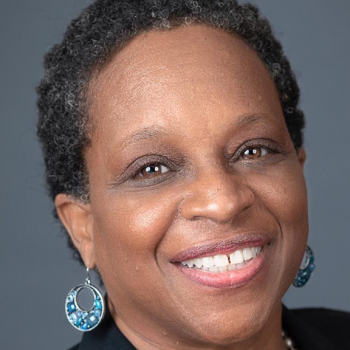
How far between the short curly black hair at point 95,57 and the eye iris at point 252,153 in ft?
0.91

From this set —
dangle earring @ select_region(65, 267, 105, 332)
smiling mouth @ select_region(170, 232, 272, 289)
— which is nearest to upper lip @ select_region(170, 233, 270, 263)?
smiling mouth @ select_region(170, 232, 272, 289)

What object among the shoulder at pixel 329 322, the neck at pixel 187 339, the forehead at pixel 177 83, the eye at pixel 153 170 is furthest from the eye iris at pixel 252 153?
Result: the shoulder at pixel 329 322

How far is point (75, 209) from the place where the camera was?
304 centimetres

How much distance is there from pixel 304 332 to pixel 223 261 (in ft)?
2.26

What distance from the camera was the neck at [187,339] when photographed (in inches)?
110

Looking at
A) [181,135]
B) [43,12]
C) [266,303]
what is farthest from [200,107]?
[43,12]

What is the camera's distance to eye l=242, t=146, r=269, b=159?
Answer: 275 centimetres

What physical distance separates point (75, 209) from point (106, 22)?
1.84 ft

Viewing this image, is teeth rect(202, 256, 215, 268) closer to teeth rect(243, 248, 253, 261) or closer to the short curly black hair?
teeth rect(243, 248, 253, 261)

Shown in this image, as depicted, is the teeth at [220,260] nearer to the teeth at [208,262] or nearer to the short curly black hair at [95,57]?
the teeth at [208,262]

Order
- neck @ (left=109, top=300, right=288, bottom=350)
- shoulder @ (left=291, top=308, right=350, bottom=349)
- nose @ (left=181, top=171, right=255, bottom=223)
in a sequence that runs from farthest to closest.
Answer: shoulder @ (left=291, top=308, right=350, bottom=349), neck @ (left=109, top=300, right=288, bottom=350), nose @ (left=181, top=171, right=255, bottom=223)

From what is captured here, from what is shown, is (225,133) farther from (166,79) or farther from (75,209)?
(75,209)

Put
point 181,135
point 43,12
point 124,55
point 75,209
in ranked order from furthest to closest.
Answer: point 43,12 < point 75,209 < point 124,55 < point 181,135

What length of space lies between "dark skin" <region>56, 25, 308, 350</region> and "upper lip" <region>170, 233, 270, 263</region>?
0.5 inches
